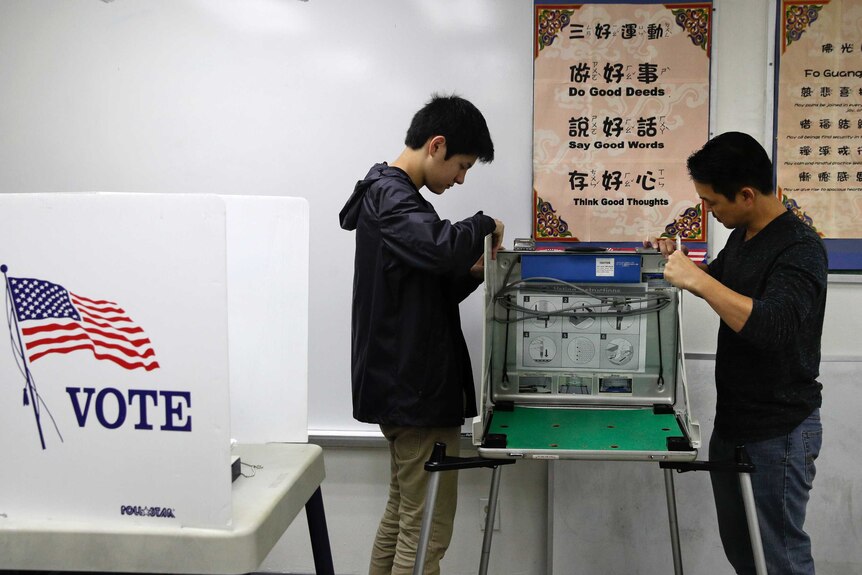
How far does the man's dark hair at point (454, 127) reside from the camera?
1612 mm

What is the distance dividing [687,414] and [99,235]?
117cm

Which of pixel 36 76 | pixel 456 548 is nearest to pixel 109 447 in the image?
pixel 456 548

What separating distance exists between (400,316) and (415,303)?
46 millimetres

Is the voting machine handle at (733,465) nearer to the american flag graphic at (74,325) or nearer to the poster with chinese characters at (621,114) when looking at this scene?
the poster with chinese characters at (621,114)

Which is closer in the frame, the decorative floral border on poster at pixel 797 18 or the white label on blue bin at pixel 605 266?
the white label on blue bin at pixel 605 266

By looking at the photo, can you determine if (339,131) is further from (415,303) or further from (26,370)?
(26,370)

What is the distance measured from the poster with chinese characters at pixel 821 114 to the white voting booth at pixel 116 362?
176cm

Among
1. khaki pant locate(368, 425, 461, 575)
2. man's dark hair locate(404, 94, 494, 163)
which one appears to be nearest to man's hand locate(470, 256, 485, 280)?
man's dark hair locate(404, 94, 494, 163)

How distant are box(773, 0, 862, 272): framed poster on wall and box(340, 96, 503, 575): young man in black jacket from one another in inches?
39.0

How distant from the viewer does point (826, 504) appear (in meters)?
2.10

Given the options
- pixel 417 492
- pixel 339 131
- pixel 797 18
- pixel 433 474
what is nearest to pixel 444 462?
pixel 433 474

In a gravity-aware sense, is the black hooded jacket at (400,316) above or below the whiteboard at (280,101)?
below

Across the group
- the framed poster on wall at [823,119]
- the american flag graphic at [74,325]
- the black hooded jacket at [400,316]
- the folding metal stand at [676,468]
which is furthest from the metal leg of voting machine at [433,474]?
the framed poster on wall at [823,119]

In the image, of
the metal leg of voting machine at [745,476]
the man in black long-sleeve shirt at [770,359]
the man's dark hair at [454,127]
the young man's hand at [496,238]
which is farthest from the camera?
the young man's hand at [496,238]
